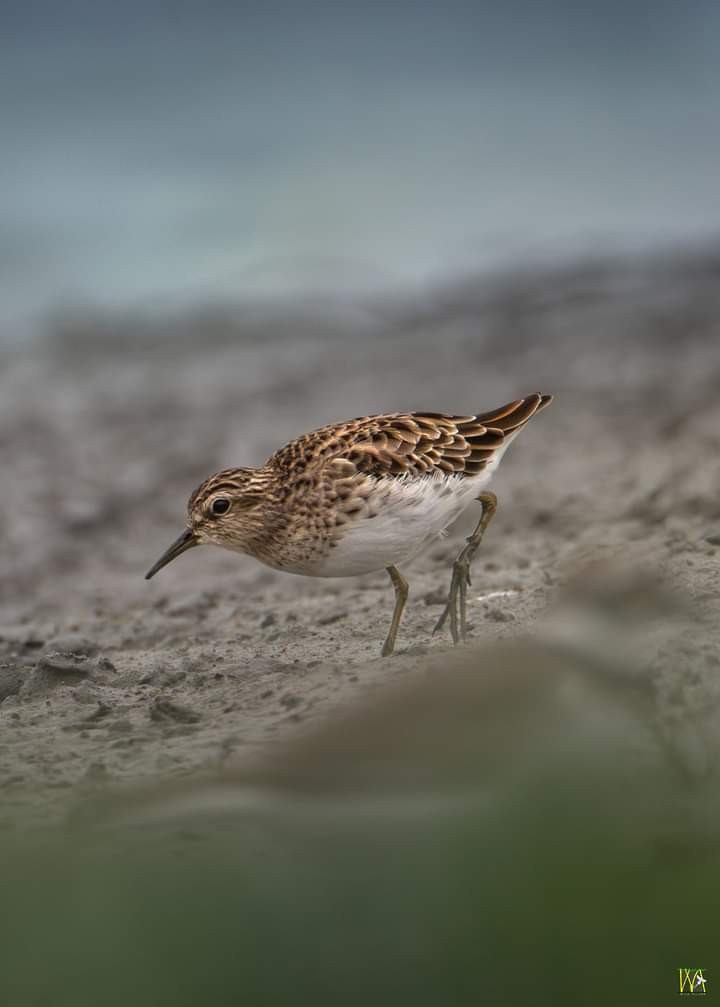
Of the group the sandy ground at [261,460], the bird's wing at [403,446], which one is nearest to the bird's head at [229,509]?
the bird's wing at [403,446]

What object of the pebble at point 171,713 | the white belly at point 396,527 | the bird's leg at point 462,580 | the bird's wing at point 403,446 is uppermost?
the bird's wing at point 403,446

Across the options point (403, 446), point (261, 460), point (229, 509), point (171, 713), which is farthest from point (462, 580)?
point (261, 460)

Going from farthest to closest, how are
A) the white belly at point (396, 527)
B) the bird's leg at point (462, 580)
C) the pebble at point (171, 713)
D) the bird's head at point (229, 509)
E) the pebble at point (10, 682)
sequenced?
the pebble at point (10, 682), the bird's leg at point (462, 580), the bird's head at point (229, 509), the white belly at point (396, 527), the pebble at point (171, 713)

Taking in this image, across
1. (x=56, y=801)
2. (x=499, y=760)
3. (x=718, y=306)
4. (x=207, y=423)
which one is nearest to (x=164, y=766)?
(x=56, y=801)

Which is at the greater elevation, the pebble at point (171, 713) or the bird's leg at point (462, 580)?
the bird's leg at point (462, 580)

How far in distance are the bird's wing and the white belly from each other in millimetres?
109

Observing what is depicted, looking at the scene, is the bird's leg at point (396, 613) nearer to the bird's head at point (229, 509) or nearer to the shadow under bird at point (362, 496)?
the shadow under bird at point (362, 496)

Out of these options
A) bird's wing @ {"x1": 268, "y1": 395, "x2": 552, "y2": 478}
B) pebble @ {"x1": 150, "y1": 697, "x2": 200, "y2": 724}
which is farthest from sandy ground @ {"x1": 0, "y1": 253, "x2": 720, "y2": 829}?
bird's wing @ {"x1": 268, "y1": 395, "x2": 552, "y2": 478}

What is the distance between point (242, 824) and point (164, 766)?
44.3 inches

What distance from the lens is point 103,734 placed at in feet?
25.6

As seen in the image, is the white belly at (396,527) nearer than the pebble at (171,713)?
No

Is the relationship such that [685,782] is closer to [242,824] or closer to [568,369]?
[242,824]

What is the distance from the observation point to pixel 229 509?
8625mm

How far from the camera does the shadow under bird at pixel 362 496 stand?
805cm
